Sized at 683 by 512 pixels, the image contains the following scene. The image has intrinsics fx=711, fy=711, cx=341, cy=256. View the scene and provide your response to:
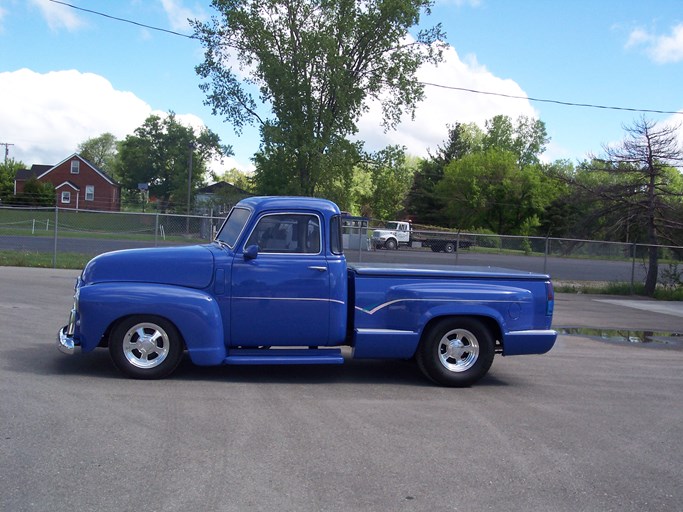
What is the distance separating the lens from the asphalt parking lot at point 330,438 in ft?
15.6

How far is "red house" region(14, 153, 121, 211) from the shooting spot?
69.8m

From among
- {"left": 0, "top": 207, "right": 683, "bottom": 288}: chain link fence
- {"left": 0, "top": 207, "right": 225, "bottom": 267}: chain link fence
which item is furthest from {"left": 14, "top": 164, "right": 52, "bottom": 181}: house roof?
{"left": 0, "top": 207, "right": 683, "bottom": 288}: chain link fence

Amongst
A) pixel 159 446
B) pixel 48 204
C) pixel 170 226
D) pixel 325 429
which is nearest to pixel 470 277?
pixel 325 429

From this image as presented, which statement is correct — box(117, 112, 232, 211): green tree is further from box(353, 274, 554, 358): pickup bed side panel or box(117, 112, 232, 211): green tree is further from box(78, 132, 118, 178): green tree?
box(353, 274, 554, 358): pickup bed side panel

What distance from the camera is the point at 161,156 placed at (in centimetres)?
8612

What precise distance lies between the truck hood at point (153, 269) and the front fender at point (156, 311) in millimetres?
119

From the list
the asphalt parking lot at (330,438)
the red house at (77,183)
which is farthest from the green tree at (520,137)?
the asphalt parking lot at (330,438)

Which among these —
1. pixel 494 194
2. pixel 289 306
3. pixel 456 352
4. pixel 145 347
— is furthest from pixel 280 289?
pixel 494 194

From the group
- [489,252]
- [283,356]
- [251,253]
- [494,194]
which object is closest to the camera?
[251,253]

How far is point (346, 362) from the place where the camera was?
9.45 meters

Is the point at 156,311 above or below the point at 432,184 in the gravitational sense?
below

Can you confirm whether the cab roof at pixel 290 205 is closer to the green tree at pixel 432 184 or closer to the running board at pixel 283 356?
the running board at pixel 283 356

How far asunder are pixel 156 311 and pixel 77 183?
68812 millimetres

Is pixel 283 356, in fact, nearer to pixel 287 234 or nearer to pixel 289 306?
pixel 289 306
